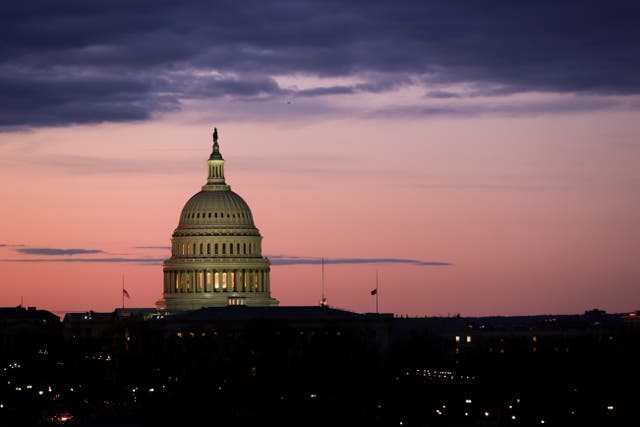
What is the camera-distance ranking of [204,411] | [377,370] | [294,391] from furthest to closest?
[377,370] → [294,391] → [204,411]

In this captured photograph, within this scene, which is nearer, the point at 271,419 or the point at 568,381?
the point at 271,419

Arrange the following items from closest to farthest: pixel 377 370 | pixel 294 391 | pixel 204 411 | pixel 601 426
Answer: pixel 601 426
pixel 204 411
pixel 294 391
pixel 377 370

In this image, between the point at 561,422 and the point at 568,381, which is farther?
the point at 568,381

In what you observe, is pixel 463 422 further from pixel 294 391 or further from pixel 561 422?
pixel 294 391

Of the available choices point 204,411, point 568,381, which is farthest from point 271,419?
point 568,381

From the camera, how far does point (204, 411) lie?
15738 centimetres

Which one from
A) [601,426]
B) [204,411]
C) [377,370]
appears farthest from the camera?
[377,370]

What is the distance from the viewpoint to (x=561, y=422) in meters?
150

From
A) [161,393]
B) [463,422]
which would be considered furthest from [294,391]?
[463,422]

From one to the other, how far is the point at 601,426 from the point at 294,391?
29730mm


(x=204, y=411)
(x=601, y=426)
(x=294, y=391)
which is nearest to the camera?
(x=601, y=426)

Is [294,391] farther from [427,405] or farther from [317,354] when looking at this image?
[317,354]

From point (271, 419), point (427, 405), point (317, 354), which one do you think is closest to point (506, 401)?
point (427, 405)

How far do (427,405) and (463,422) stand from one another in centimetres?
1001
